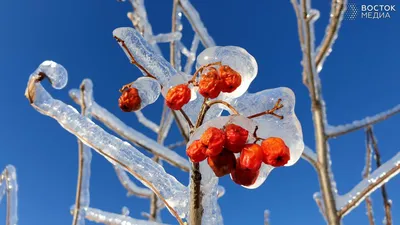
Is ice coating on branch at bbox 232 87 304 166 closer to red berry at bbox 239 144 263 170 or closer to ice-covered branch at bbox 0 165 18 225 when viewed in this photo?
red berry at bbox 239 144 263 170

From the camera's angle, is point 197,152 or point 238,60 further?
point 238,60

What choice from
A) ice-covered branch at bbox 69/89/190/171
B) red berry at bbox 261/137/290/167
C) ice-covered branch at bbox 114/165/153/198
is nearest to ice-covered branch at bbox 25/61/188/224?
red berry at bbox 261/137/290/167

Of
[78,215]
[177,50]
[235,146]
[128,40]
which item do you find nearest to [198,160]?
[235,146]

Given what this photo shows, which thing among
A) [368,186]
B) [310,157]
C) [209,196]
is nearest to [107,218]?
[209,196]

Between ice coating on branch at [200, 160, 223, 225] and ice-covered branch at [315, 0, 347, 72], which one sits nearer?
ice coating on branch at [200, 160, 223, 225]

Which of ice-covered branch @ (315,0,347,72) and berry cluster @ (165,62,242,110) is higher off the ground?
ice-covered branch @ (315,0,347,72)

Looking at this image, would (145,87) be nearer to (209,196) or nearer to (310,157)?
(209,196)
